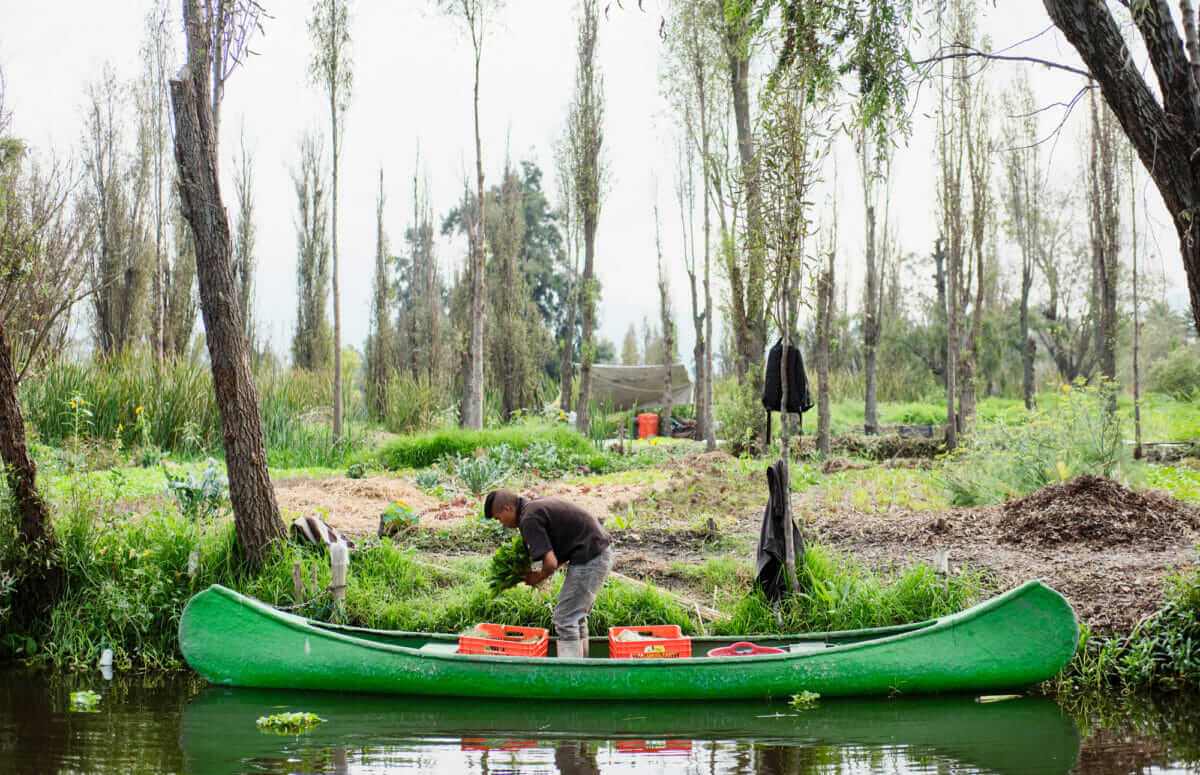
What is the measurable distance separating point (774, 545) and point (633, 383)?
2869 centimetres

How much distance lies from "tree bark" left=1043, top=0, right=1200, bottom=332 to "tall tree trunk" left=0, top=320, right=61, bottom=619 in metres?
7.67

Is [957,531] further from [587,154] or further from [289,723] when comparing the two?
[587,154]

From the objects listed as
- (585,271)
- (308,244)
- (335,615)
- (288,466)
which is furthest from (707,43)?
(335,615)

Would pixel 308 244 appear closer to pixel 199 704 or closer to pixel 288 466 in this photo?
pixel 288 466

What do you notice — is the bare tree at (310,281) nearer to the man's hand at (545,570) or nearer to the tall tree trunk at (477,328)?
the tall tree trunk at (477,328)

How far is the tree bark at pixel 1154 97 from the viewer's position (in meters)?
5.02

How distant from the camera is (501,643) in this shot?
5848 millimetres

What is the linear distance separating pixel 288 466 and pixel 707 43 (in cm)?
1399

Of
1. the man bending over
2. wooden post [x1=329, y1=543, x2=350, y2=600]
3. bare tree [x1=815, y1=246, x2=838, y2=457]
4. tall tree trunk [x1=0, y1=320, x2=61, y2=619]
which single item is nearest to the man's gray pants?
the man bending over

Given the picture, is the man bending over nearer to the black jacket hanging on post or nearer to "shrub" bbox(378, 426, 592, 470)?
the black jacket hanging on post

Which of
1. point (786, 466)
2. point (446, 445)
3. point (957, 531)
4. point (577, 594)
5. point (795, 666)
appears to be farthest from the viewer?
point (446, 445)

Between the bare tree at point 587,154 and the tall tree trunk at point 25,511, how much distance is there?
16.0 meters

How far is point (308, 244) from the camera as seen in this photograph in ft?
101

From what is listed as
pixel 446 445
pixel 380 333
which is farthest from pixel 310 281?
pixel 446 445
